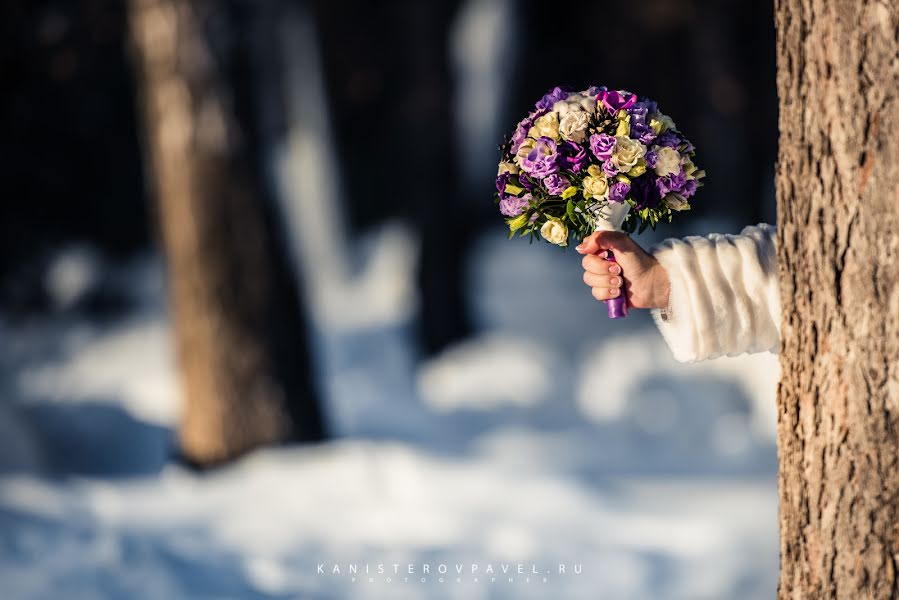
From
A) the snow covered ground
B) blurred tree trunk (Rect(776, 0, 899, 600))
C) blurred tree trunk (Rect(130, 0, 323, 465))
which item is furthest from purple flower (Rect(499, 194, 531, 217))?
blurred tree trunk (Rect(130, 0, 323, 465))

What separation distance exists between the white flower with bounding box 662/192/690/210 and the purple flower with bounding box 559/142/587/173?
25 cm

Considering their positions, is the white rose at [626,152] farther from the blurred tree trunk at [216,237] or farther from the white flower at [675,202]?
the blurred tree trunk at [216,237]

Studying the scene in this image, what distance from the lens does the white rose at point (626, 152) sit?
2.37 meters

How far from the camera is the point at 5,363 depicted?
9641 mm

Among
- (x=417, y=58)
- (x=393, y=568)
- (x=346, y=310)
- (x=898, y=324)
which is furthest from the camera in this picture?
(x=346, y=310)

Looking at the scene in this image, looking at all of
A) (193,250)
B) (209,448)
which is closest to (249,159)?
(193,250)

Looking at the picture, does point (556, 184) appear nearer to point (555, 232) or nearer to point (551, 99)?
point (555, 232)

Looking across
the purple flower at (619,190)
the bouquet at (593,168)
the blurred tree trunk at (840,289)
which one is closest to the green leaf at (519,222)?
the bouquet at (593,168)

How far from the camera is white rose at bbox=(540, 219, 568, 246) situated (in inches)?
96.3

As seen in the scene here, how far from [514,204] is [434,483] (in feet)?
10.1

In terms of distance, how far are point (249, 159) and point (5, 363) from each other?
17.3ft

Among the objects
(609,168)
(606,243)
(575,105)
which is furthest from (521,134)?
Result: (606,243)

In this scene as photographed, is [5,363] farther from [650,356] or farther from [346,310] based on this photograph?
[650,356]

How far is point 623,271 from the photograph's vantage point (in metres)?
2.41
